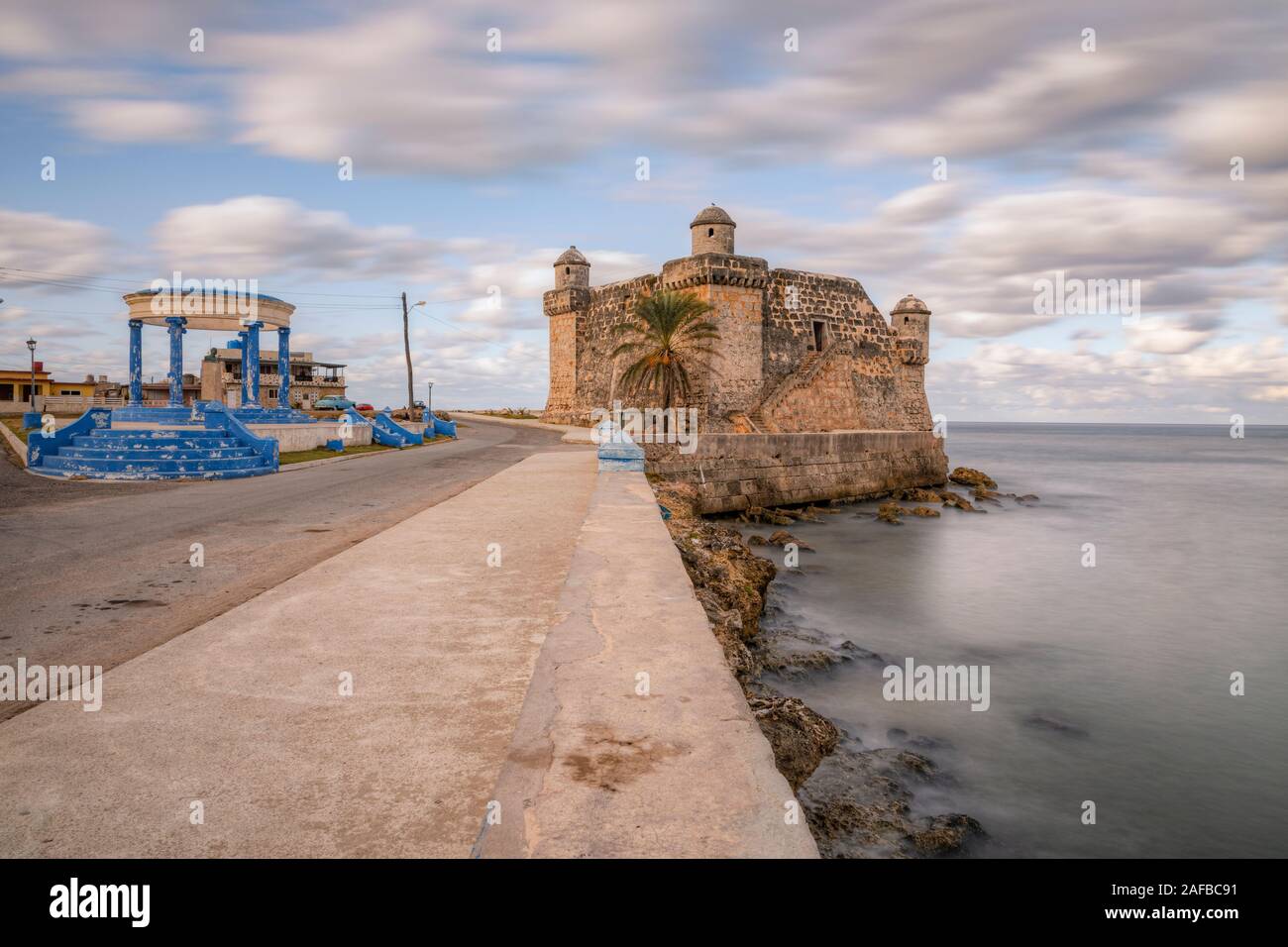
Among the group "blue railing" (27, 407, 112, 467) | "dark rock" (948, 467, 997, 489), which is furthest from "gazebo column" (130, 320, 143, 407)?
"dark rock" (948, 467, 997, 489)

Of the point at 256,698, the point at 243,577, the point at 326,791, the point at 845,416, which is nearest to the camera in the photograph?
the point at 326,791

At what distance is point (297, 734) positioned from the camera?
3.29 meters

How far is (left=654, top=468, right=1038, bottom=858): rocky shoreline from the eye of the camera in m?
5.62

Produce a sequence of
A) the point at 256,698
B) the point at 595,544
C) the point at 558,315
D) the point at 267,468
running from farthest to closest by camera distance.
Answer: the point at 558,315 → the point at 267,468 → the point at 595,544 → the point at 256,698

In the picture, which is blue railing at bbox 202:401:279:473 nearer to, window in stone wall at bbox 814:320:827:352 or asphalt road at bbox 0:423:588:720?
asphalt road at bbox 0:423:588:720

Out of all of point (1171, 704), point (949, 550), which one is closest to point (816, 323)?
point (949, 550)

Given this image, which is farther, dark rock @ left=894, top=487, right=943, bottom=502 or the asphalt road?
dark rock @ left=894, top=487, right=943, bottom=502

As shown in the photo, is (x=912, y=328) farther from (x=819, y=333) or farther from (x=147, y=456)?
(x=147, y=456)

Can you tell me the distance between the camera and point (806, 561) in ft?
57.6

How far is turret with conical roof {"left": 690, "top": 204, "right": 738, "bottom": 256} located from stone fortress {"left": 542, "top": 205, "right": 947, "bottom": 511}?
0.05m

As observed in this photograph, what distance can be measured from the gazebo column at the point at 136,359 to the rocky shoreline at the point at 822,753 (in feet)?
69.9

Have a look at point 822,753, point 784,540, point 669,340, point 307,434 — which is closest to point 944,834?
point 822,753
